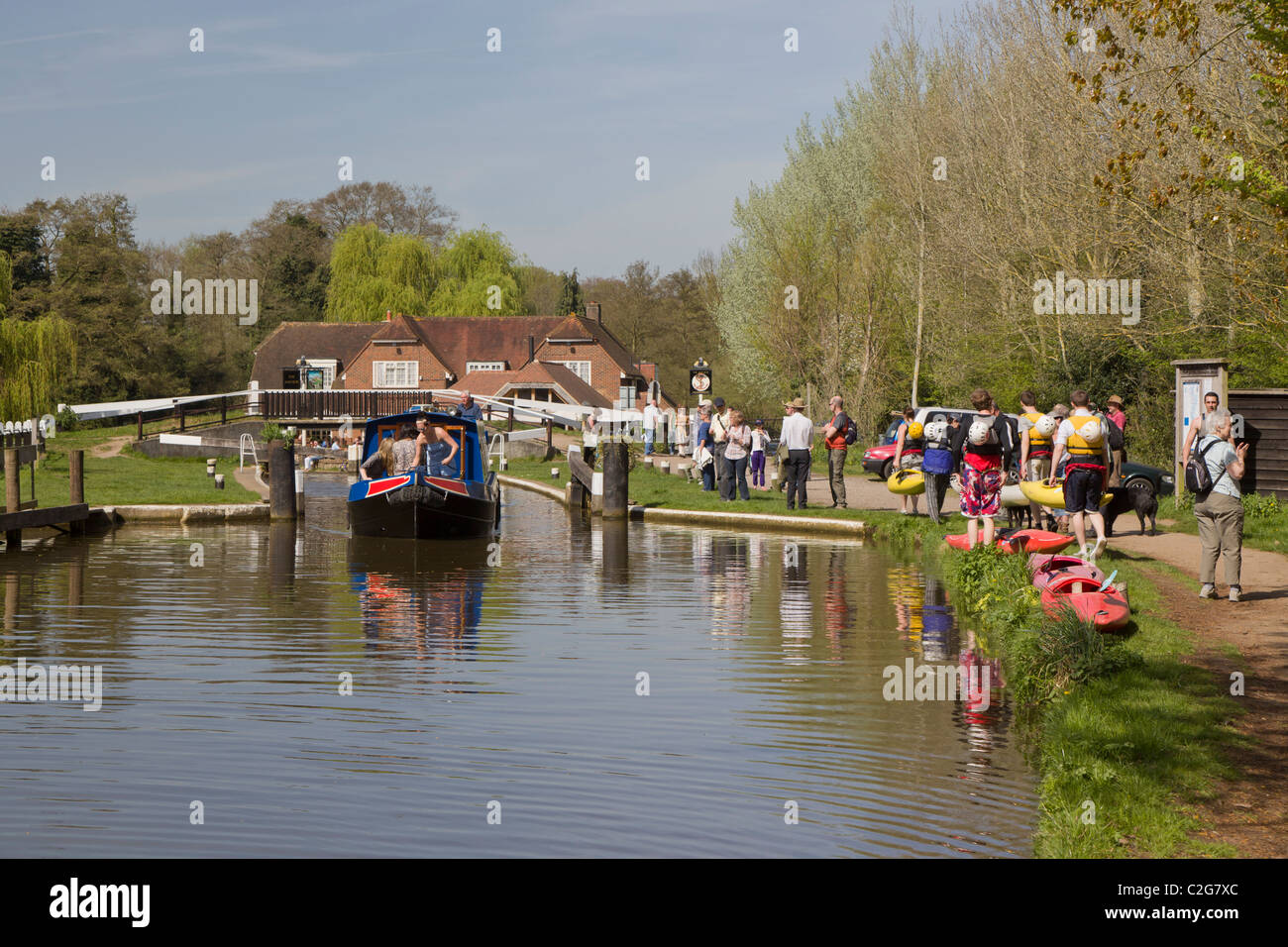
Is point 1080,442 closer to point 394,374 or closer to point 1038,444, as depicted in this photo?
point 1038,444

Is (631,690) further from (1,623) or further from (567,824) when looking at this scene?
(1,623)

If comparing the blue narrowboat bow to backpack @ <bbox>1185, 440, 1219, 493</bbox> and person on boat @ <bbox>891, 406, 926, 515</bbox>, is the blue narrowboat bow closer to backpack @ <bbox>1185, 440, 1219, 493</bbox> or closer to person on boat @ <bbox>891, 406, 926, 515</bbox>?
person on boat @ <bbox>891, 406, 926, 515</bbox>

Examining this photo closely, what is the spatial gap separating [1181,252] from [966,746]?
21.0 m

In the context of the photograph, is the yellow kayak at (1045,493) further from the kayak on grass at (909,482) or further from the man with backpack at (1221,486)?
the kayak on grass at (909,482)

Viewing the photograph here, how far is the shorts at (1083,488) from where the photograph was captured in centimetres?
1474

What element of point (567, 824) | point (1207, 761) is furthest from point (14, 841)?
point (1207, 761)

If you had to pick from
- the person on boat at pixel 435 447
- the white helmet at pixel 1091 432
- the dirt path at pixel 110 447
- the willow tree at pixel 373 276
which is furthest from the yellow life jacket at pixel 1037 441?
the willow tree at pixel 373 276

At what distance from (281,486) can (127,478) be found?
1400cm

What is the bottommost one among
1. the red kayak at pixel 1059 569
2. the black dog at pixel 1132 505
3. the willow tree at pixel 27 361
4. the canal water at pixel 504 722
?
the canal water at pixel 504 722

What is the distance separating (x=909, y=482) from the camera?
69.2 feet

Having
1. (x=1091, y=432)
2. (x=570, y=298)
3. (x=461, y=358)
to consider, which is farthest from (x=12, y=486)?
(x=570, y=298)

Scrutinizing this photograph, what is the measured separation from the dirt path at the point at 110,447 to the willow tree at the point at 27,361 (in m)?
7.09

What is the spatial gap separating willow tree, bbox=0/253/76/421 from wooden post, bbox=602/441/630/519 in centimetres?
2373

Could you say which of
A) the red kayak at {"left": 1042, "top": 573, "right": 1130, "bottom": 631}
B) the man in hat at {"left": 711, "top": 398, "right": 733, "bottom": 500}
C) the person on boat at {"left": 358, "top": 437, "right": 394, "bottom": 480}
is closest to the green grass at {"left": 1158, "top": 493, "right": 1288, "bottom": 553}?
the red kayak at {"left": 1042, "top": 573, "right": 1130, "bottom": 631}
